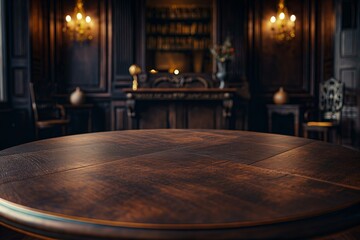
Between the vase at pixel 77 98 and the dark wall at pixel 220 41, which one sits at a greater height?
the dark wall at pixel 220 41

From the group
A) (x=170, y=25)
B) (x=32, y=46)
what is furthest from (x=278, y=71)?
(x=32, y=46)

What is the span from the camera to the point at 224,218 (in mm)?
599

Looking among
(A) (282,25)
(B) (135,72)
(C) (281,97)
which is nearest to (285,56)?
(A) (282,25)

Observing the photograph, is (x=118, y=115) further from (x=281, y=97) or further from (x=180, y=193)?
(x=180, y=193)

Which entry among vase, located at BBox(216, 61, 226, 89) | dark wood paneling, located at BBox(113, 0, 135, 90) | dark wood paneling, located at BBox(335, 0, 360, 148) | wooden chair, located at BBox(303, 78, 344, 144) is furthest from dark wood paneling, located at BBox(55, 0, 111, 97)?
dark wood paneling, located at BBox(335, 0, 360, 148)

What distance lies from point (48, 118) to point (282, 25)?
3539 mm

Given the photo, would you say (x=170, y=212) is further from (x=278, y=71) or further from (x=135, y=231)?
(x=278, y=71)

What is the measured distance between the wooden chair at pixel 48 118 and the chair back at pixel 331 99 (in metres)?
3.42

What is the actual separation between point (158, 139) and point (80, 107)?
3547 mm

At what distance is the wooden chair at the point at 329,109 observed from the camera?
14.3 ft

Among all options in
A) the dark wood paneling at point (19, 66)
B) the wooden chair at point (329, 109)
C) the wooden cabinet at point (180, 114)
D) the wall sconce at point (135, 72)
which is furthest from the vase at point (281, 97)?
the dark wood paneling at point (19, 66)

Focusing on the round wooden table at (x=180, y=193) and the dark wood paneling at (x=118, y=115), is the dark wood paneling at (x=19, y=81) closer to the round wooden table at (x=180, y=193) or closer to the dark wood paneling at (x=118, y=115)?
the dark wood paneling at (x=118, y=115)

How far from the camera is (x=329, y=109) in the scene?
4.71 m

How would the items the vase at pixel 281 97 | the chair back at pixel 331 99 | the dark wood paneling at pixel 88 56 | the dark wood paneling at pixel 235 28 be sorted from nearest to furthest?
the chair back at pixel 331 99
the vase at pixel 281 97
the dark wood paneling at pixel 235 28
the dark wood paneling at pixel 88 56
